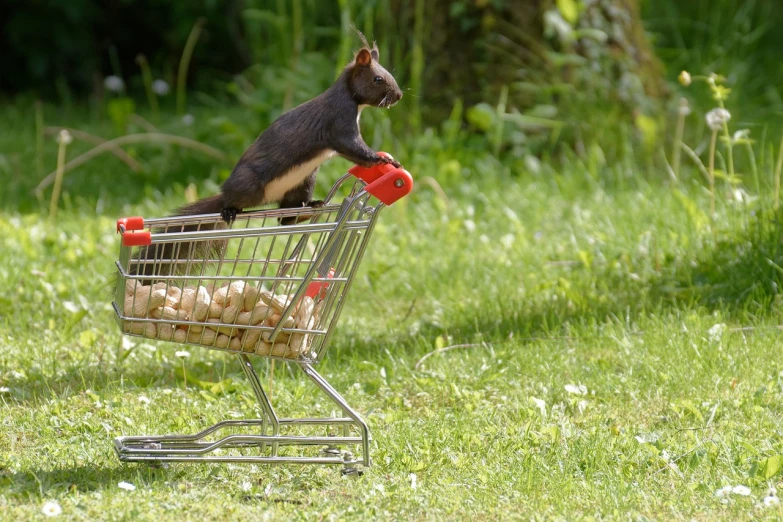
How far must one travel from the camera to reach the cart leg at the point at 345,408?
285 centimetres

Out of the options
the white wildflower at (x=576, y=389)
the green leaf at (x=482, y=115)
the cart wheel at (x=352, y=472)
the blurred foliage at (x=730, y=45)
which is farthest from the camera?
the blurred foliage at (x=730, y=45)

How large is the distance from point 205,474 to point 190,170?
4.05 metres

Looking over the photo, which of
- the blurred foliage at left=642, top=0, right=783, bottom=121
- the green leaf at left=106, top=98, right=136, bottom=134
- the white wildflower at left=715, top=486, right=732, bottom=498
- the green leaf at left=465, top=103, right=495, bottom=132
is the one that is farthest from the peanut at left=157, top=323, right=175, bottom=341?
the blurred foliage at left=642, top=0, right=783, bottom=121

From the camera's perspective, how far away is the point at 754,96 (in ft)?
26.2

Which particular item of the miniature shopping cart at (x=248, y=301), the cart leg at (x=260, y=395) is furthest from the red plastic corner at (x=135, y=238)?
the cart leg at (x=260, y=395)

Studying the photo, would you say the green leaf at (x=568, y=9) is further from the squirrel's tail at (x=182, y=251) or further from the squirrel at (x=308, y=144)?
the squirrel's tail at (x=182, y=251)

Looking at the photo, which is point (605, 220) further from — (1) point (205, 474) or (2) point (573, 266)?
(1) point (205, 474)

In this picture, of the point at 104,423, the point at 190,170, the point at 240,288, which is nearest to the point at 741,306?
the point at 240,288

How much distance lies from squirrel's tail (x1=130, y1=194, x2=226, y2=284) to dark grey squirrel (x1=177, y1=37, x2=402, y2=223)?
8 cm

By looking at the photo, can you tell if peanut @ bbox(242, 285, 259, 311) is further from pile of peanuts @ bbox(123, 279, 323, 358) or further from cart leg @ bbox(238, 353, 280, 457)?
cart leg @ bbox(238, 353, 280, 457)

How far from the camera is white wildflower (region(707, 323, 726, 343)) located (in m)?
3.71

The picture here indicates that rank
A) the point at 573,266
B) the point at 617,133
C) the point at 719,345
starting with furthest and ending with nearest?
the point at 617,133
the point at 573,266
the point at 719,345

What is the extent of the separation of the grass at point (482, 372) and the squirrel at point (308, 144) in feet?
2.29

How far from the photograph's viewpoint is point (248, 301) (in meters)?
2.83
